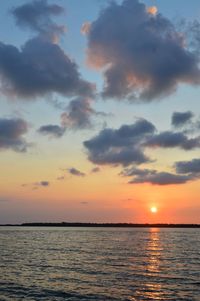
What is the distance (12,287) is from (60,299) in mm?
8448

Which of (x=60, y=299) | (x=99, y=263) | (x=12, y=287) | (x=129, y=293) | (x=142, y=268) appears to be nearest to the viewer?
(x=60, y=299)

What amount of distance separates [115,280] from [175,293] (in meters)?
9.48

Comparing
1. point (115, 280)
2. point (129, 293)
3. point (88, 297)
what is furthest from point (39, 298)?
point (115, 280)

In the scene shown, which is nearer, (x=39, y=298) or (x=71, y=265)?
(x=39, y=298)

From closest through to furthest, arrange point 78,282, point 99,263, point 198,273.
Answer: point 78,282, point 198,273, point 99,263

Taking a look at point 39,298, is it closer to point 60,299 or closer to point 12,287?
point 60,299

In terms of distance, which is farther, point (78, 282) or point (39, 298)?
point (78, 282)

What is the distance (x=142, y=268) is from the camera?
58.8m

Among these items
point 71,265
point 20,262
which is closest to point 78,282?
point 71,265

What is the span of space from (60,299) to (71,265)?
2562 centimetres

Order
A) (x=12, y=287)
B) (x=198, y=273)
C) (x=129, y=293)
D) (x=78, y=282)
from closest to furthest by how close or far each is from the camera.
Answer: (x=129, y=293) < (x=12, y=287) < (x=78, y=282) < (x=198, y=273)

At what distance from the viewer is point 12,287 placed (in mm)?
42000

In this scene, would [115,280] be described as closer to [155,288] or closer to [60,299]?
[155,288]

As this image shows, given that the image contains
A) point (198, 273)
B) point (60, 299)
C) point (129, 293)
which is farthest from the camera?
point (198, 273)
